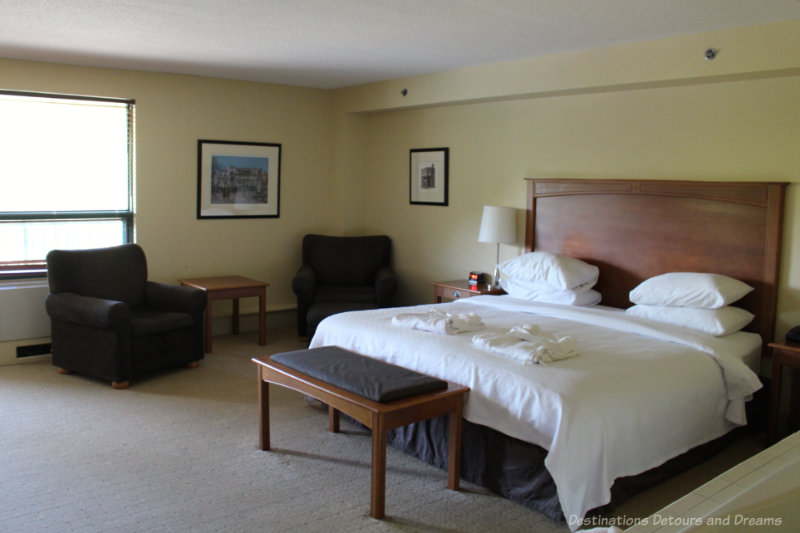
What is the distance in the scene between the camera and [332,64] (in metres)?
5.23

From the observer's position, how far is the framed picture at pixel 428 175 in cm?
595

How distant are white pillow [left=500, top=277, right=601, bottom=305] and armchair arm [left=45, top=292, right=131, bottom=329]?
2.70 meters

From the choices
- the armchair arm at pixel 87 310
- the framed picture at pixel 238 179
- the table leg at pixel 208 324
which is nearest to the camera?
the armchair arm at pixel 87 310

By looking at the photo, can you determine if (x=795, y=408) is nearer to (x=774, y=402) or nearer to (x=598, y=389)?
(x=774, y=402)

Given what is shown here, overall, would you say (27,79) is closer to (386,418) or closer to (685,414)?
(386,418)

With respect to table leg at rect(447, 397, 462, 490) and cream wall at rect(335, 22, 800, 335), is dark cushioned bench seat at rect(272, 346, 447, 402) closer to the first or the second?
table leg at rect(447, 397, 462, 490)

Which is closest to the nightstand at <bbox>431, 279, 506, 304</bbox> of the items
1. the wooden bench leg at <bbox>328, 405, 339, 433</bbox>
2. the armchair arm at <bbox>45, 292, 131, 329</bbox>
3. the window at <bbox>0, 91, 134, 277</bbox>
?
the wooden bench leg at <bbox>328, 405, 339, 433</bbox>

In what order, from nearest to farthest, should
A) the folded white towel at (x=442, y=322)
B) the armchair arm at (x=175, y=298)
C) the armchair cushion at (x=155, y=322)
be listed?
the folded white towel at (x=442, y=322) → the armchair cushion at (x=155, y=322) → the armchair arm at (x=175, y=298)

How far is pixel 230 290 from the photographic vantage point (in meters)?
5.59

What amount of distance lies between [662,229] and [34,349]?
467 cm

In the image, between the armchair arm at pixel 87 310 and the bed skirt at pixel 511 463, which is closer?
the bed skirt at pixel 511 463

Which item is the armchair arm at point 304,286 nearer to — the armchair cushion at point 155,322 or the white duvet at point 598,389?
the armchair cushion at point 155,322

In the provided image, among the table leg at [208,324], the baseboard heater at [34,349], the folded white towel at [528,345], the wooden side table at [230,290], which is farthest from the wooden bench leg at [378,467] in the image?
the baseboard heater at [34,349]

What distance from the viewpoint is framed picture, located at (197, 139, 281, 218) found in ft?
19.8
